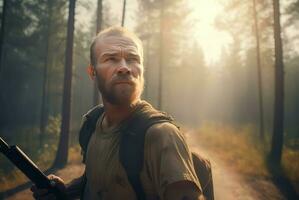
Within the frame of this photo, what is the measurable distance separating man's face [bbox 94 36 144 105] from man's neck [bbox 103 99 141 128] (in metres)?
0.05

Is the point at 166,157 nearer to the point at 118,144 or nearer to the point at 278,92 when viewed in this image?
the point at 118,144

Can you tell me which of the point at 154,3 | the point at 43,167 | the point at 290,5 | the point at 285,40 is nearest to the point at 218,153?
the point at 43,167

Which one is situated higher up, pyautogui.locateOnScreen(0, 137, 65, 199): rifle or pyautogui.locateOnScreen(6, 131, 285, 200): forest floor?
pyautogui.locateOnScreen(0, 137, 65, 199): rifle

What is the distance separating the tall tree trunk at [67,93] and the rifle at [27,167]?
12451 mm

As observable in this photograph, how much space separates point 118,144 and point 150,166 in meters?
0.50

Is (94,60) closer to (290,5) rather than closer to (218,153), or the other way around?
(218,153)

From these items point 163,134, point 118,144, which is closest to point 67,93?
point 118,144

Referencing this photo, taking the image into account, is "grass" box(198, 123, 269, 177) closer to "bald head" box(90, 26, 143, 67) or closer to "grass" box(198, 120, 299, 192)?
"grass" box(198, 120, 299, 192)

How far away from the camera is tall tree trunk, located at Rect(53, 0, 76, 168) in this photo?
14.6 m

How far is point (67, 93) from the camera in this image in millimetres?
14727

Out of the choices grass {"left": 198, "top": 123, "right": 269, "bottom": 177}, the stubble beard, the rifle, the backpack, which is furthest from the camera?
grass {"left": 198, "top": 123, "right": 269, "bottom": 177}

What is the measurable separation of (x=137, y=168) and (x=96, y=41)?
1443 millimetres

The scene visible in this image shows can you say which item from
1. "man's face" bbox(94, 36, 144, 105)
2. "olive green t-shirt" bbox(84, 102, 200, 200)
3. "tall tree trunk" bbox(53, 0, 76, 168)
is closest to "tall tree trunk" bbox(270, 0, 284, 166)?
"tall tree trunk" bbox(53, 0, 76, 168)

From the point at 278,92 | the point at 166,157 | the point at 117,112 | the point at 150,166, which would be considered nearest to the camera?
the point at 166,157
